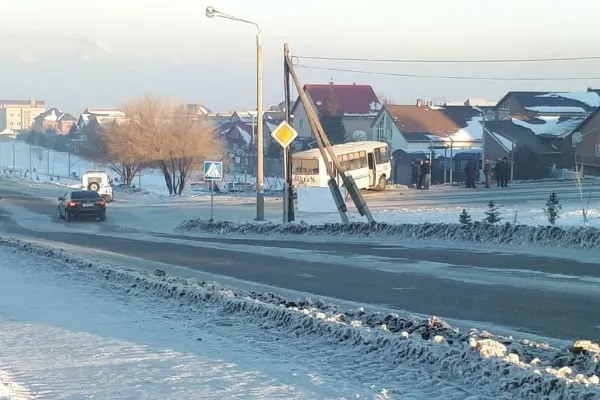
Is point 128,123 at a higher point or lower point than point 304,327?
higher

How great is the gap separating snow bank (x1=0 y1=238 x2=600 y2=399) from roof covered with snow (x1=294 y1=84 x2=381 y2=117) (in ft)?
270

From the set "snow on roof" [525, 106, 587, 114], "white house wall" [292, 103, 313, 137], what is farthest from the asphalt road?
"white house wall" [292, 103, 313, 137]

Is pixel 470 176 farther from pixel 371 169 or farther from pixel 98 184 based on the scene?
pixel 98 184

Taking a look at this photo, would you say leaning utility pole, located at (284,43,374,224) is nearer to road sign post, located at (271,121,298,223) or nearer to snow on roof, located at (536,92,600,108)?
road sign post, located at (271,121,298,223)

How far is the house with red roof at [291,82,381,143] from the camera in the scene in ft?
298

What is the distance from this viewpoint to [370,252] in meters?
20.6

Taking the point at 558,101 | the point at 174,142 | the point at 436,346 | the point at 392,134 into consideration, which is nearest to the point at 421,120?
the point at 392,134

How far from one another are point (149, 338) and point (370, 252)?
11745 millimetres

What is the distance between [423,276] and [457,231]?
673cm

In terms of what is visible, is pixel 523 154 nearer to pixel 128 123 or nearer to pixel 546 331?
pixel 128 123

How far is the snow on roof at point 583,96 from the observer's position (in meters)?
83.1

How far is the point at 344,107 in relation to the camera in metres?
95.3

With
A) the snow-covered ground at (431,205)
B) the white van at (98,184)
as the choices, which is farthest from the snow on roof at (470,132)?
the white van at (98,184)

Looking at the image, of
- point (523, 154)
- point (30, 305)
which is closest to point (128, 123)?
point (523, 154)
